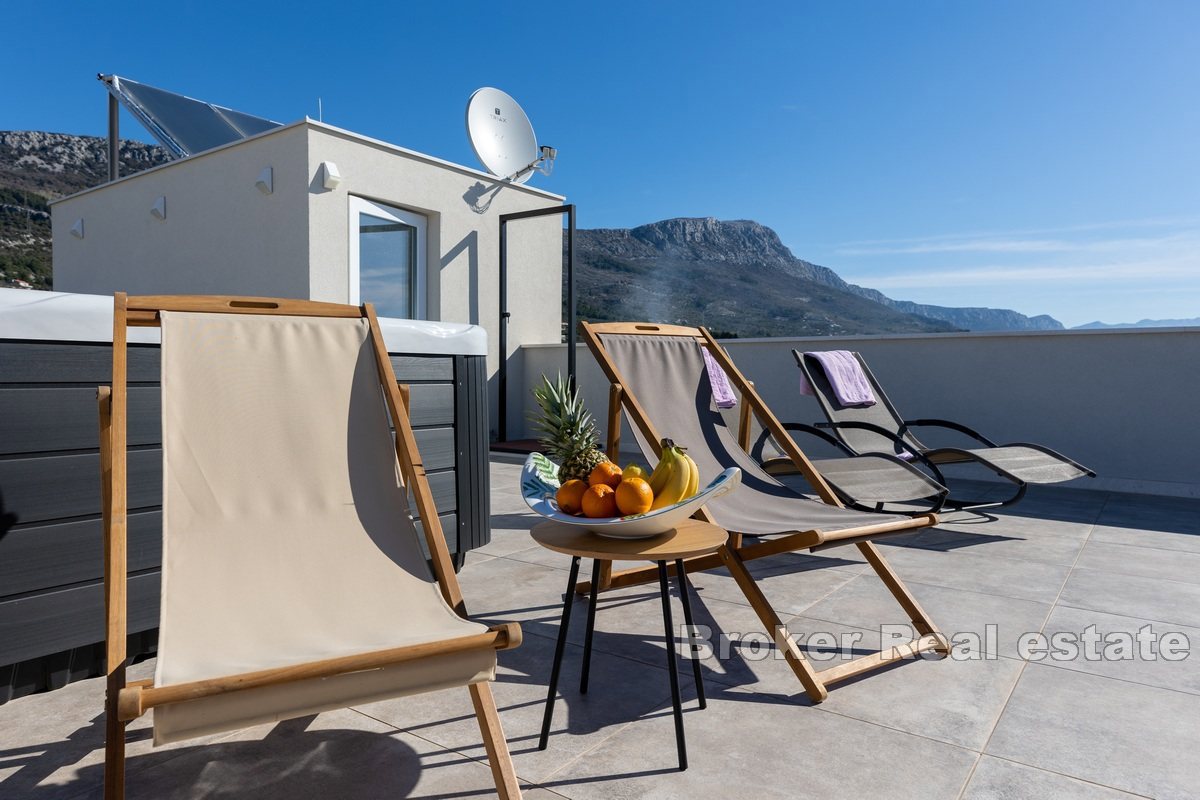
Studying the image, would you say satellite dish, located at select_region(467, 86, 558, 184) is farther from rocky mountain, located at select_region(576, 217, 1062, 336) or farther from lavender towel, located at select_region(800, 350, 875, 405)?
rocky mountain, located at select_region(576, 217, 1062, 336)

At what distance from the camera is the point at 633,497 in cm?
169

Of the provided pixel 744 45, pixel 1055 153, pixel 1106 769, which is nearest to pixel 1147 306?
pixel 1055 153

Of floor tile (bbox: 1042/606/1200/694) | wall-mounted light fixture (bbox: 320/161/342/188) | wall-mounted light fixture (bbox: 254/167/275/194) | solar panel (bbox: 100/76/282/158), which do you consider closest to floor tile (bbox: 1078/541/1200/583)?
floor tile (bbox: 1042/606/1200/694)

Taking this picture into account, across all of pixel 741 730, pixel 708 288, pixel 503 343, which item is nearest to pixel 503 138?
pixel 503 343

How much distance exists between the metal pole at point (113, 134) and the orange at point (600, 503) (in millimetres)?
9960

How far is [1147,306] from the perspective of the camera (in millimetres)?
100125

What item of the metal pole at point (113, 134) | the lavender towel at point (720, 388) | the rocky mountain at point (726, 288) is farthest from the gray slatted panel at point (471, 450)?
the rocky mountain at point (726, 288)

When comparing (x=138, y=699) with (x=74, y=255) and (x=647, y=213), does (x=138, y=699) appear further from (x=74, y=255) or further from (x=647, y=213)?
(x=647, y=213)

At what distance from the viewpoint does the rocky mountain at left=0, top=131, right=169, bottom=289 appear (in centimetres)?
1608

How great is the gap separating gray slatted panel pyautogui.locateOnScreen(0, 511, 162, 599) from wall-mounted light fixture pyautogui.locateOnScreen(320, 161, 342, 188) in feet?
15.8

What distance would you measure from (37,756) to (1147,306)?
410 feet

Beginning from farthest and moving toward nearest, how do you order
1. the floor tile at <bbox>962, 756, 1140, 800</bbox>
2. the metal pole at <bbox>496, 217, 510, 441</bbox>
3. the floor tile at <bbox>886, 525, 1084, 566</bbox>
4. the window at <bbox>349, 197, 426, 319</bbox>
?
the metal pole at <bbox>496, 217, 510, 441</bbox> < the window at <bbox>349, 197, 426, 319</bbox> < the floor tile at <bbox>886, 525, 1084, 566</bbox> < the floor tile at <bbox>962, 756, 1140, 800</bbox>

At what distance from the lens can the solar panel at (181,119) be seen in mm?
8742

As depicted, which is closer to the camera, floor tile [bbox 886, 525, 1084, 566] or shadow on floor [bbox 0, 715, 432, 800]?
shadow on floor [bbox 0, 715, 432, 800]
